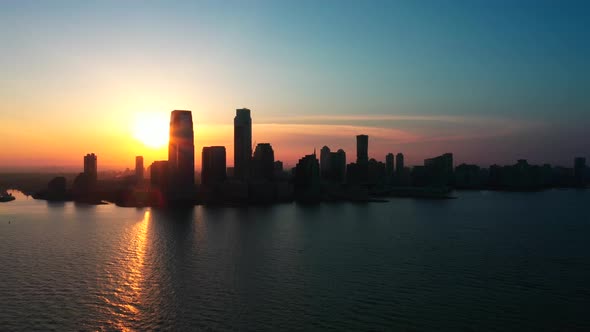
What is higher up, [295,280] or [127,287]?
[295,280]

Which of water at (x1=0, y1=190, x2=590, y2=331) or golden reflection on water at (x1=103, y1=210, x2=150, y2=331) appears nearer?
water at (x1=0, y1=190, x2=590, y2=331)

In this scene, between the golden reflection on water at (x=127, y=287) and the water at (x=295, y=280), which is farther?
the golden reflection on water at (x=127, y=287)

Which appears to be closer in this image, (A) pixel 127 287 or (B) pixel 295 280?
(A) pixel 127 287

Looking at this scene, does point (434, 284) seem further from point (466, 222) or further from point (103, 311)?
point (466, 222)
